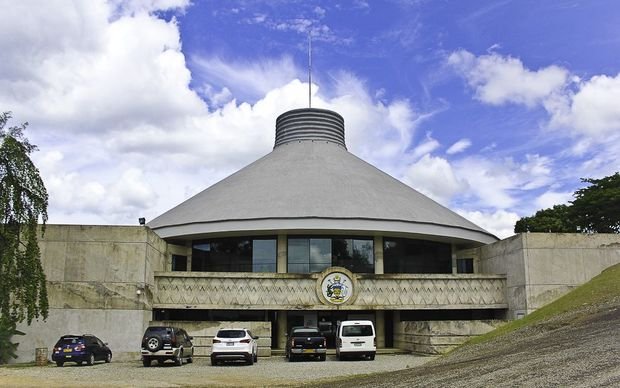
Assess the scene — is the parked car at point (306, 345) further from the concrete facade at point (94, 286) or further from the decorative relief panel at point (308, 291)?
the concrete facade at point (94, 286)

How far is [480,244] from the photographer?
1710 inches

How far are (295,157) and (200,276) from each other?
1537cm

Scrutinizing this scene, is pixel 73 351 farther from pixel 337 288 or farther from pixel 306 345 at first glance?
pixel 337 288

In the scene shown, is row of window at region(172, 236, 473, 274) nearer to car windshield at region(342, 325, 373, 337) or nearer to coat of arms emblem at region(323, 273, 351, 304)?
coat of arms emblem at region(323, 273, 351, 304)

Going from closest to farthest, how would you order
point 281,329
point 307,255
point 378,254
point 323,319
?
point 281,329, point 323,319, point 307,255, point 378,254

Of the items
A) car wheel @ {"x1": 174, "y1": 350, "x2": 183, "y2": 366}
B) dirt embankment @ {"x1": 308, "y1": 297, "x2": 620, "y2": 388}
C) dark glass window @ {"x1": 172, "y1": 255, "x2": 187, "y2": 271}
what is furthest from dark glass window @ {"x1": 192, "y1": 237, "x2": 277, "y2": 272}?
dirt embankment @ {"x1": 308, "y1": 297, "x2": 620, "y2": 388}

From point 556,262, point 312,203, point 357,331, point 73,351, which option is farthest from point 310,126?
point 73,351

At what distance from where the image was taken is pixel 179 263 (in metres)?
41.0

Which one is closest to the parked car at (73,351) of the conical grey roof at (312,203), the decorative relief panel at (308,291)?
the decorative relief panel at (308,291)

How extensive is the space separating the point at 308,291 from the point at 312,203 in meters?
5.95

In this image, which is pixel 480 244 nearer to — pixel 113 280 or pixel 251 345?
pixel 251 345

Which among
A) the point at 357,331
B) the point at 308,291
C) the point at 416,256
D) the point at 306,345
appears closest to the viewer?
the point at 306,345

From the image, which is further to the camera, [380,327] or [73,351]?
[380,327]

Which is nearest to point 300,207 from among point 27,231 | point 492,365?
point 27,231
